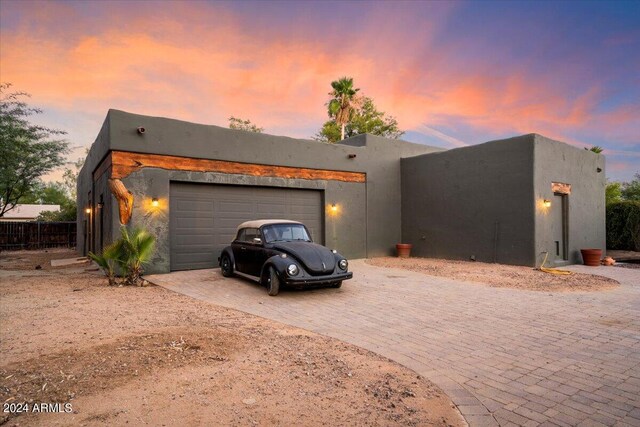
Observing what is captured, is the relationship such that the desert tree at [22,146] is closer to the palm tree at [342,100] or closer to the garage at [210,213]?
the garage at [210,213]

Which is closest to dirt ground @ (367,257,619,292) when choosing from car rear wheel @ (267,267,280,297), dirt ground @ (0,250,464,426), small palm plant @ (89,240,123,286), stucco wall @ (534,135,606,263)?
stucco wall @ (534,135,606,263)

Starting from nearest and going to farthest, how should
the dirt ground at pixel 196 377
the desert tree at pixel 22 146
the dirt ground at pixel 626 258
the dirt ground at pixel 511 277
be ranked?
the dirt ground at pixel 196 377 → the dirt ground at pixel 511 277 → the dirt ground at pixel 626 258 → the desert tree at pixel 22 146

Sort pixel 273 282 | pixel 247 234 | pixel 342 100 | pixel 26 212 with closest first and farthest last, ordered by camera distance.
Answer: pixel 273 282
pixel 247 234
pixel 342 100
pixel 26 212

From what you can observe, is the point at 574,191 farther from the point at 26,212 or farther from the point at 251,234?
the point at 26,212

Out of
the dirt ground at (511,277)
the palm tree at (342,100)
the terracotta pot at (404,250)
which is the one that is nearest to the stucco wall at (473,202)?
the terracotta pot at (404,250)

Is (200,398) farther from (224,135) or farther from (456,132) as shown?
(456,132)

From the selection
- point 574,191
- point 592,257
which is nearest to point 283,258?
point 592,257

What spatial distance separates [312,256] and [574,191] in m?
11.2

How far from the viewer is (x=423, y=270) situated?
1027cm

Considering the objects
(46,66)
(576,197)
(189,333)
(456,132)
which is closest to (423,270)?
(576,197)

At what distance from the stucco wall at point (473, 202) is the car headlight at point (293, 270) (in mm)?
8461

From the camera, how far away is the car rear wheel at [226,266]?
8.56 meters

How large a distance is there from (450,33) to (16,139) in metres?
20.6

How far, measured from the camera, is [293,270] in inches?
248
